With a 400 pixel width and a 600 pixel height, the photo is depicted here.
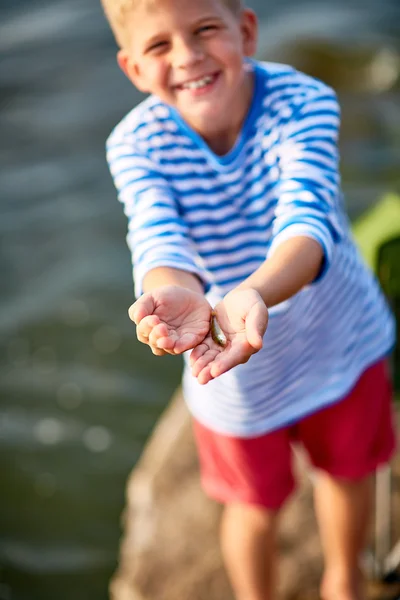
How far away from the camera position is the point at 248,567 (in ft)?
7.08

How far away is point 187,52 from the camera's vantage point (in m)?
1.62

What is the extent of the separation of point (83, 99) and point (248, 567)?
5.53 metres

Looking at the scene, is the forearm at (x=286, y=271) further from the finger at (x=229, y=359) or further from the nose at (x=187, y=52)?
the nose at (x=187, y=52)

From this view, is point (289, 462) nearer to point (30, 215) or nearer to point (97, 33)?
point (30, 215)

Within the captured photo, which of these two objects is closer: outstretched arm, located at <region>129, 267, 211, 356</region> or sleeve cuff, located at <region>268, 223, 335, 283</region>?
outstretched arm, located at <region>129, 267, 211, 356</region>

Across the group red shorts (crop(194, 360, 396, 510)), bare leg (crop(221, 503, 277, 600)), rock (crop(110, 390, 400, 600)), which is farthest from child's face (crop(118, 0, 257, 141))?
rock (crop(110, 390, 400, 600))

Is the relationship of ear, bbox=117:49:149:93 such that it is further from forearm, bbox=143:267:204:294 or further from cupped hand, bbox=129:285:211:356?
cupped hand, bbox=129:285:211:356

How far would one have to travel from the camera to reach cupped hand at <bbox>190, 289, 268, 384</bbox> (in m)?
1.35

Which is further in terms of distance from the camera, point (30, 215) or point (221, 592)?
point (30, 215)

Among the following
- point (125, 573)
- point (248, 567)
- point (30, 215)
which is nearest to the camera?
point (248, 567)

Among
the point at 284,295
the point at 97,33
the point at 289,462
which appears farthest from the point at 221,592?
the point at 97,33

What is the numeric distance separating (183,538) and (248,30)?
1.73 m

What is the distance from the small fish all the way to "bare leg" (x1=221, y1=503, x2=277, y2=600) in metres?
0.77

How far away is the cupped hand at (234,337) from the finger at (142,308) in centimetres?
11
